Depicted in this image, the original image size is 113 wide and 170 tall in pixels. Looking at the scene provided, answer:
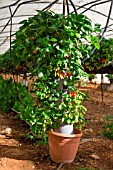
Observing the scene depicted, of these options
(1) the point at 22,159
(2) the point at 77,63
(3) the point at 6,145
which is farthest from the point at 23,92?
(2) the point at 77,63

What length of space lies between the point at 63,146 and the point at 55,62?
34.0 inches

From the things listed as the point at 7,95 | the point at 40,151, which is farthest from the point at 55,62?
the point at 7,95

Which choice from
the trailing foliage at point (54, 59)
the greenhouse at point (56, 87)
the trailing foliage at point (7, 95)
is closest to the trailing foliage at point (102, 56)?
the trailing foliage at point (7, 95)

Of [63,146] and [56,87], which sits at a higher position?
[56,87]

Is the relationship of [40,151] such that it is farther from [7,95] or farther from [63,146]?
[7,95]

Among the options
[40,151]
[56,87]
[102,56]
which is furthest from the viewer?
[102,56]

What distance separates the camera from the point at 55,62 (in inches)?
112

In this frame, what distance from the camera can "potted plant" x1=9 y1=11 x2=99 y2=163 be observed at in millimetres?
2838

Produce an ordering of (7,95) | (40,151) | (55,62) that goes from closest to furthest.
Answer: (55,62)
(40,151)
(7,95)

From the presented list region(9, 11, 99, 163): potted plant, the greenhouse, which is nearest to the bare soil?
the greenhouse

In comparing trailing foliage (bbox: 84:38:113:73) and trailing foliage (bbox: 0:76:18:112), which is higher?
trailing foliage (bbox: 84:38:113:73)

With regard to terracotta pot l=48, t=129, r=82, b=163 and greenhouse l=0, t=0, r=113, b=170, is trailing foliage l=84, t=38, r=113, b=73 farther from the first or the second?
terracotta pot l=48, t=129, r=82, b=163

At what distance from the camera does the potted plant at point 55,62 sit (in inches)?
112

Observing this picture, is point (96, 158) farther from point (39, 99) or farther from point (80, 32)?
point (80, 32)
